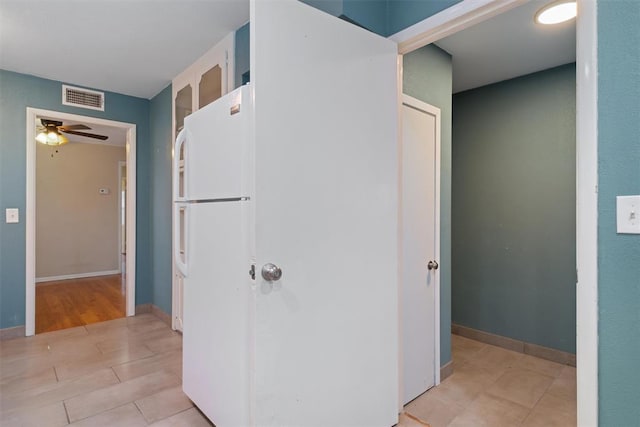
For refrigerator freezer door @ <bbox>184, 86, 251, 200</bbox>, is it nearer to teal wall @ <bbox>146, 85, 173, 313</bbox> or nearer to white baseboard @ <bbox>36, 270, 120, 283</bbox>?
teal wall @ <bbox>146, 85, 173, 313</bbox>

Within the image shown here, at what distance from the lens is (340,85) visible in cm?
159

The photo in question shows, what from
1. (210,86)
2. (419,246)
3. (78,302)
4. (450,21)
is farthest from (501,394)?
(78,302)

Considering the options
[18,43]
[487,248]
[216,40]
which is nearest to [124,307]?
[18,43]

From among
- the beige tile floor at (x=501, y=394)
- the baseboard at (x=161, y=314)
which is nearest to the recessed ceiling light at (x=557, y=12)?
the beige tile floor at (x=501, y=394)

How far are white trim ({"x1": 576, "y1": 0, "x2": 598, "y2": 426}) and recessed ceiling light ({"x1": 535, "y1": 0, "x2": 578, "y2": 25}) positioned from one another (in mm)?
891

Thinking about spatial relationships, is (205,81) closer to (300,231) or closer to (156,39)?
(156,39)

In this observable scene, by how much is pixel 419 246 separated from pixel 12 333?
12.3ft

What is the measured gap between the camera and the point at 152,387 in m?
2.29

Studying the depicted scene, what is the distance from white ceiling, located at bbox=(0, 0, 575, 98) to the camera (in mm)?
2164

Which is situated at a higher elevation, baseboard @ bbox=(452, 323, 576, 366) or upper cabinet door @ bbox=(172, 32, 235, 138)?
upper cabinet door @ bbox=(172, 32, 235, 138)

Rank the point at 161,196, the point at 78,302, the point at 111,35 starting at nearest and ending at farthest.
A: the point at 111,35
the point at 161,196
the point at 78,302

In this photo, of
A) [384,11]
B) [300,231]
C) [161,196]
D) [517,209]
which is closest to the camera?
A: [300,231]

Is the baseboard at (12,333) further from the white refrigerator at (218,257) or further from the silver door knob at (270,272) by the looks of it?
the silver door knob at (270,272)

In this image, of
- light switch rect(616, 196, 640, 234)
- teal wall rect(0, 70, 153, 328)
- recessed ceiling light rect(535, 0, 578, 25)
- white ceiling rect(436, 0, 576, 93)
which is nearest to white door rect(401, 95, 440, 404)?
white ceiling rect(436, 0, 576, 93)
